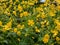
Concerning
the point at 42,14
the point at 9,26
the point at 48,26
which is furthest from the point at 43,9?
the point at 9,26

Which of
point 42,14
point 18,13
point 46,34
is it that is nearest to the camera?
point 46,34

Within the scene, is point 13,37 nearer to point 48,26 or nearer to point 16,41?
point 16,41

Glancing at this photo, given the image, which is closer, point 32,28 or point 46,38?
point 46,38

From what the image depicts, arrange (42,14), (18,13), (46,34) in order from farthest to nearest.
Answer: (18,13) → (42,14) → (46,34)

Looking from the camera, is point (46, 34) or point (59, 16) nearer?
point (46, 34)

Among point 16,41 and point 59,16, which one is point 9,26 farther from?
point 59,16

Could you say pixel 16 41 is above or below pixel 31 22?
below

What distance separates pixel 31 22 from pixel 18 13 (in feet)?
2.07

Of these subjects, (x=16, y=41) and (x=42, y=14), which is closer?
(x=16, y=41)

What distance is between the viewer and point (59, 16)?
317 cm

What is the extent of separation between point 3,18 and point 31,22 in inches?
19.5

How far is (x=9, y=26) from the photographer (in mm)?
2834

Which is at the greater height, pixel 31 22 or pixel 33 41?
pixel 31 22

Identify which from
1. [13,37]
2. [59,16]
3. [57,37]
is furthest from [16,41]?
[59,16]
